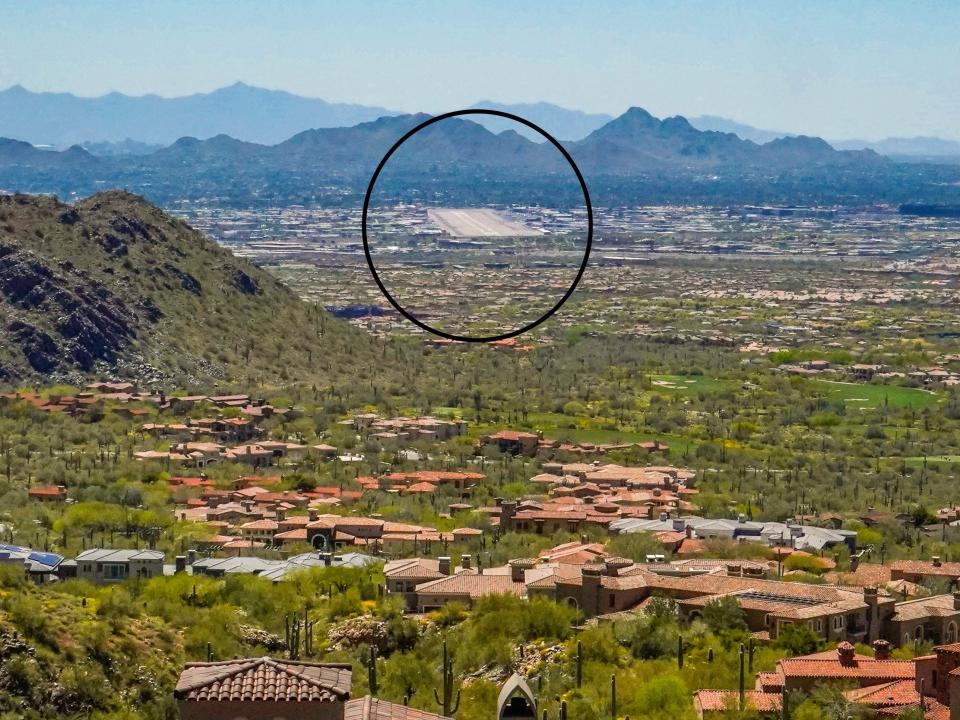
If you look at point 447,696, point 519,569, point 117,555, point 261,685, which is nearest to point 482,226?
point 261,685

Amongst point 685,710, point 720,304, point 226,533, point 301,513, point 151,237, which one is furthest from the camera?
point 720,304

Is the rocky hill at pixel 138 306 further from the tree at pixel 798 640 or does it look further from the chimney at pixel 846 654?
the chimney at pixel 846 654

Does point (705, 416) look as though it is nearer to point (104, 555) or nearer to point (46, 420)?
point (46, 420)

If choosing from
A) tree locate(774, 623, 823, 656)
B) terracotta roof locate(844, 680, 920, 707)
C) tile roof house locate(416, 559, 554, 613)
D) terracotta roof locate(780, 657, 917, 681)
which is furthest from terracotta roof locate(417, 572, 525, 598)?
terracotta roof locate(844, 680, 920, 707)

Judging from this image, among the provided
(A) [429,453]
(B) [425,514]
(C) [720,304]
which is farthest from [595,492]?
(C) [720,304]

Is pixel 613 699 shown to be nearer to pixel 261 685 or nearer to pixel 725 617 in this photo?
pixel 725 617

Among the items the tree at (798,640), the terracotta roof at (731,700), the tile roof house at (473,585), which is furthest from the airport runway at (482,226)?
the tile roof house at (473,585)
